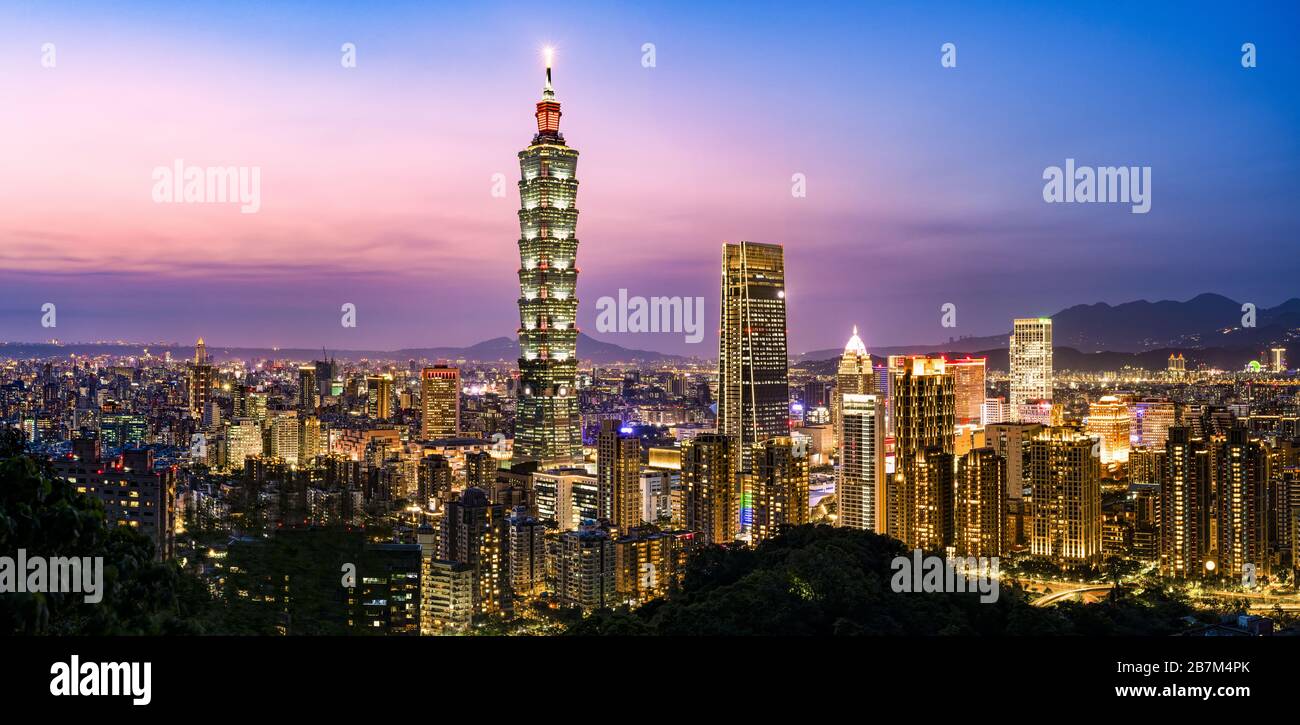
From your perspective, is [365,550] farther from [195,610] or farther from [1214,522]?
[1214,522]

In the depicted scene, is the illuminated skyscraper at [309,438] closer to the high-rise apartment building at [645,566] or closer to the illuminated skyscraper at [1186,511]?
Result: the high-rise apartment building at [645,566]

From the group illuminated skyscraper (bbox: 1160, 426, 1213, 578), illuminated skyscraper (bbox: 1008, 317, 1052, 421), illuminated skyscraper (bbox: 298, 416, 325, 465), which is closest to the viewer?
illuminated skyscraper (bbox: 1160, 426, 1213, 578)

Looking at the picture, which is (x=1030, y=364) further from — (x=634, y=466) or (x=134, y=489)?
(x=134, y=489)

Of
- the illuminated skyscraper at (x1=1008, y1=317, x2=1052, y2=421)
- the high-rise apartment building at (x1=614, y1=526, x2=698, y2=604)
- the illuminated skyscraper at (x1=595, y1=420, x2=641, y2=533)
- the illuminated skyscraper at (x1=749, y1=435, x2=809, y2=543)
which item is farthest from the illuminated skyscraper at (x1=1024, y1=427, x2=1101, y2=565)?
the illuminated skyscraper at (x1=1008, y1=317, x2=1052, y2=421)

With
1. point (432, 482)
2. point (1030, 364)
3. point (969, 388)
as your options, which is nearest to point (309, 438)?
point (432, 482)

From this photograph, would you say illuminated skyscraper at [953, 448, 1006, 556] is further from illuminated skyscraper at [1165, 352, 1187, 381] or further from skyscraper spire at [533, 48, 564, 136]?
skyscraper spire at [533, 48, 564, 136]

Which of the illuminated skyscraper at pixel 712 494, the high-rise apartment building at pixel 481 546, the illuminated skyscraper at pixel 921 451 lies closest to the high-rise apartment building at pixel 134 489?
the high-rise apartment building at pixel 481 546
